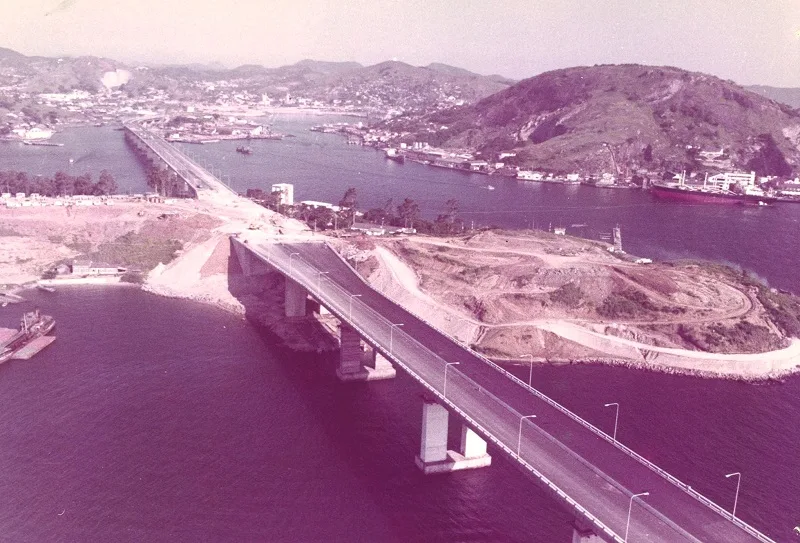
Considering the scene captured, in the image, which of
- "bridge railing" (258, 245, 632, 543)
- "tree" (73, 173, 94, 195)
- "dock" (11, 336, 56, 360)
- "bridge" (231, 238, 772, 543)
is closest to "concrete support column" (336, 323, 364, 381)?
"bridge" (231, 238, 772, 543)

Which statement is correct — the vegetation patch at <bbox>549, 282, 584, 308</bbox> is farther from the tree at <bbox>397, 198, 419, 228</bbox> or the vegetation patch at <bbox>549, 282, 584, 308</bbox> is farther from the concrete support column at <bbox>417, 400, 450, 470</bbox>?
the tree at <bbox>397, 198, 419, 228</bbox>

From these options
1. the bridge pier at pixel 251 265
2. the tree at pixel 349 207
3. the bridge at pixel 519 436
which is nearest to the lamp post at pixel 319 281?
the bridge at pixel 519 436

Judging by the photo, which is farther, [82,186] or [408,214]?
[82,186]

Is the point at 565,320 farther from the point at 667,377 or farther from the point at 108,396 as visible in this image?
the point at 108,396

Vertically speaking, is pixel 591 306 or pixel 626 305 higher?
pixel 626 305

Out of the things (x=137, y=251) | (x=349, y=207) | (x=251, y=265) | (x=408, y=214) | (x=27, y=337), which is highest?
(x=349, y=207)

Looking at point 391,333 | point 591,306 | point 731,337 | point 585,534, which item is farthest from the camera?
point 591,306

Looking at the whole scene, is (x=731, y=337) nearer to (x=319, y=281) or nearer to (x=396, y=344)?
(x=396, y=344)

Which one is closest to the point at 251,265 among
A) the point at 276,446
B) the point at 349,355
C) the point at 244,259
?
the point at 244,259
